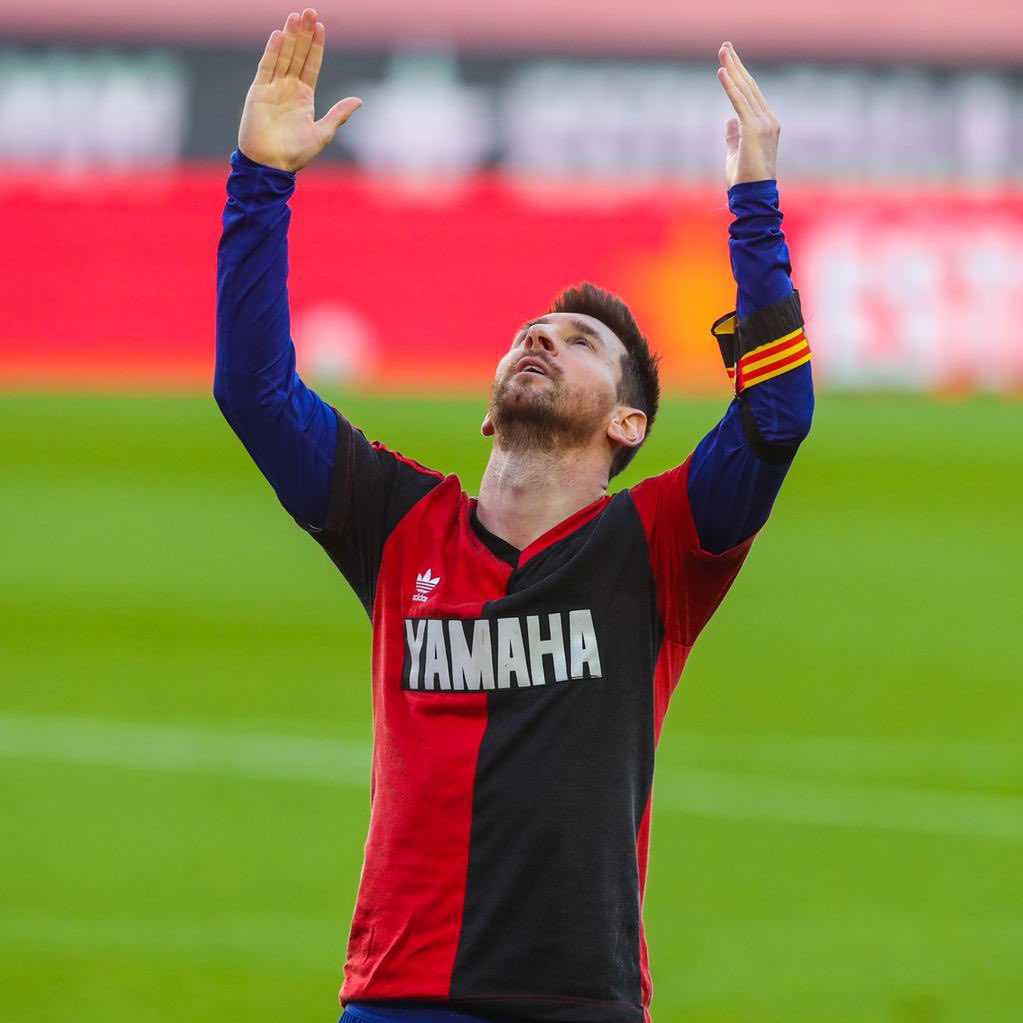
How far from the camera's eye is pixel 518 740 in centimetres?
286

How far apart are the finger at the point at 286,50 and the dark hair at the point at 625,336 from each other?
73 centimetres

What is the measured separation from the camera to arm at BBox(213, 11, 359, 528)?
3.01 metres

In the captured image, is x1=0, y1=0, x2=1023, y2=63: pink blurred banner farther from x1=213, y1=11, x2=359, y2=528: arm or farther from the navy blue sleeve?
the navy blue sleeve

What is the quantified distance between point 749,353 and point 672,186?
15.1m

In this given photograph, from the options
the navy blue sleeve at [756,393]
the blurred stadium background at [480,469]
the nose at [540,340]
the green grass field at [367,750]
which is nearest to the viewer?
the navy blue sleeve at [756,393]

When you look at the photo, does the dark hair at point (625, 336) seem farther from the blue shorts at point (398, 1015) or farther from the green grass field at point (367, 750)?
the green grass field at point (367, 750)

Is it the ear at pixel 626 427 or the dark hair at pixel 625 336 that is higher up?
the dark hair at pixel 625 336

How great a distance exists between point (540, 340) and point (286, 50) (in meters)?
0.72

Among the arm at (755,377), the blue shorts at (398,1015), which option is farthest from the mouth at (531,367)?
the blue shorts at (398,1015)

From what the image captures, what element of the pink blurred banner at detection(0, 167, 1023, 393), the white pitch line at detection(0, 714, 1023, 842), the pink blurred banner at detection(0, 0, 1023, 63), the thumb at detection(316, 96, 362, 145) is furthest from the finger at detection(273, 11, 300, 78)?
the pink blurred banner at detection(0, 0, 1023, 63)

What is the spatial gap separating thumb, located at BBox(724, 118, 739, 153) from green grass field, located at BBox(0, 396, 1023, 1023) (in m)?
3.10

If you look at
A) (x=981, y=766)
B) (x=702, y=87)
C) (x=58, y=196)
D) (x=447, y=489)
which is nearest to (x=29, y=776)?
(x=981, y=766)

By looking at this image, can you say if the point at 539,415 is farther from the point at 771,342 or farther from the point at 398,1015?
the point at 398,1015

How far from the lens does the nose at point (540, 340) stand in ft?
10.6
